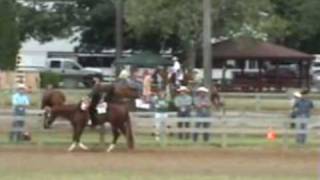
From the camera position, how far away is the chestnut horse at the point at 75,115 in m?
26.3

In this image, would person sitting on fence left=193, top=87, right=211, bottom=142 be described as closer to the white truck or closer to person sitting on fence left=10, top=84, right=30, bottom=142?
person sitting on fence left=10, top=84, right=30, bottom=142

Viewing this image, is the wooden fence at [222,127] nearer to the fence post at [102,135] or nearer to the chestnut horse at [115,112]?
the fence post at [102,135]

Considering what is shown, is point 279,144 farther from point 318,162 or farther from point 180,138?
point 318,162

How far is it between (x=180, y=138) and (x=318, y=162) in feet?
21.1

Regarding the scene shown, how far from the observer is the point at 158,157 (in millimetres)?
24688

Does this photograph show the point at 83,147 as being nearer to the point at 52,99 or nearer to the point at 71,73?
the point at 52,99

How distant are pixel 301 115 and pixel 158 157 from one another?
19.7 feet

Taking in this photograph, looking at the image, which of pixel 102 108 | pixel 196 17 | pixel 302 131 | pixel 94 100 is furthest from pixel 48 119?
pixel 196 17

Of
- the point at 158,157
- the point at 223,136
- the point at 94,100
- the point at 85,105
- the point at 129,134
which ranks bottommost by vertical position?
the point at 158,157

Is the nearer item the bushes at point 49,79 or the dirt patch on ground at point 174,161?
the dirt patch on ground at point 174,161

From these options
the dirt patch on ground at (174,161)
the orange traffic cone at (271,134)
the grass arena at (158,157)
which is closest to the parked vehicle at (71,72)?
the grass arena at (158,157)

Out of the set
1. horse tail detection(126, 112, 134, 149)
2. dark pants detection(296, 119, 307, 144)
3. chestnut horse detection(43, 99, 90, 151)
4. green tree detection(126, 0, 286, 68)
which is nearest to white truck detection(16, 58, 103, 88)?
green tree detection(126, 0, 286, 68)

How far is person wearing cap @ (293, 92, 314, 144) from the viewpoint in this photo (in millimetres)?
28125

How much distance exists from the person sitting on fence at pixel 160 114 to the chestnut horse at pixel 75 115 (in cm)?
219
